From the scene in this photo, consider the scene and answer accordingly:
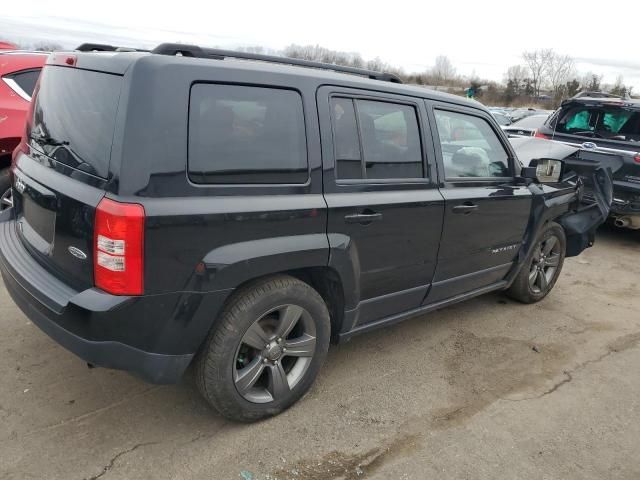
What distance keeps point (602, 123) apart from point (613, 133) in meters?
0.23

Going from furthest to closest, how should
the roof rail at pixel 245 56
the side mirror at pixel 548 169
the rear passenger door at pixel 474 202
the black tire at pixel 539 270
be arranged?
the black tire at pixel 539 270 → the side mirror at pixel 548 169 → the rear passenger door at pixel 474 202 → the roof rail at pixel 245 56

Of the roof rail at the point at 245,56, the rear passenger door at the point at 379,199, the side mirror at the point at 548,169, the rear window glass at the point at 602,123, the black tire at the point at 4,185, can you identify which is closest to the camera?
the roof rail at the point at 245,56

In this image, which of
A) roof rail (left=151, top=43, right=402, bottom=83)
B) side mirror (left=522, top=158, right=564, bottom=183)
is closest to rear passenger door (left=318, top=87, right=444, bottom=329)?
roof rail (left=151, top=43, right=402, bottom=83)

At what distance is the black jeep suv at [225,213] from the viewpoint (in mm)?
2262

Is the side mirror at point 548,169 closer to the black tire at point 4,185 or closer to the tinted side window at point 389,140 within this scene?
the tinted side window at point 389,140

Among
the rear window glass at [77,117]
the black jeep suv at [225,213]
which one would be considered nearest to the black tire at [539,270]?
the black jeep suv at [225,213]

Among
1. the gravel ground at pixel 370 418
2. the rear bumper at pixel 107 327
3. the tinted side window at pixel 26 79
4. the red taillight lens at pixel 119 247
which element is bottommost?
the gravel ground at pixel 370 418

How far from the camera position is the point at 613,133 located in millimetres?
7691

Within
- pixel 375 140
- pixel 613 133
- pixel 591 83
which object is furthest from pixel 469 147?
pixel 591 83

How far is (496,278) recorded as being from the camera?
14.3ft

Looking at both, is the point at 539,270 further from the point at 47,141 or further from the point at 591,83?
the point at 591,83

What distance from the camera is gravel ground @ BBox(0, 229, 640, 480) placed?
257 cm

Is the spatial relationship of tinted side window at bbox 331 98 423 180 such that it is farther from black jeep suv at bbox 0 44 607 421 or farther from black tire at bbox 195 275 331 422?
black tire at bbox 195 275 331 422

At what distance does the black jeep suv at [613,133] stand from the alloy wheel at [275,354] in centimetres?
571
